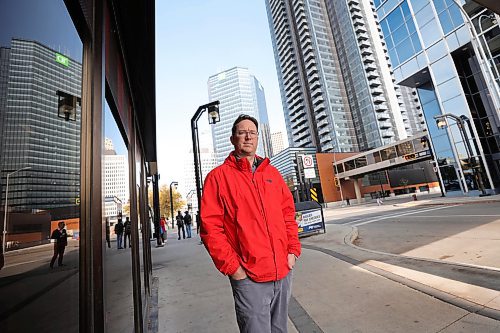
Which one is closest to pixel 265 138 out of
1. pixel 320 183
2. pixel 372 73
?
pixel 372 73

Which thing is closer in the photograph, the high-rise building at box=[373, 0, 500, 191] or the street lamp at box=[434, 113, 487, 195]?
the high-rise building at box=[373, 0, 500, 191]

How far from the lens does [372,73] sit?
77438 mm

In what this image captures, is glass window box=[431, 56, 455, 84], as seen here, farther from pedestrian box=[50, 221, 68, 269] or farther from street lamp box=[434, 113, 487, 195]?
pedestrian box=[50, 221, 68, 269]

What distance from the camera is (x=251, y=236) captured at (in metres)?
1.89

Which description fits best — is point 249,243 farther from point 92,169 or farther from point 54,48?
point 54,48

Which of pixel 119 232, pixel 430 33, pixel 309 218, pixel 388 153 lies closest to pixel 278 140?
pixel 388 153

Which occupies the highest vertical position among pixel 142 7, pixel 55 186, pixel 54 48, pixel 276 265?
pixel 142 7

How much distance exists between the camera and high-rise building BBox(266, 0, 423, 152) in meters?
75.9

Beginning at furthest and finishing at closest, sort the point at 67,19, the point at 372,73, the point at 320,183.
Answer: the point at 372,73 → the point at 320,183 → the point at 67,19

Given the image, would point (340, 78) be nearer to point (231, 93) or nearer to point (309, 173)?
point (231, 93)

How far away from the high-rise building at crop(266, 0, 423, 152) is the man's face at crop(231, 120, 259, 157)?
246ft

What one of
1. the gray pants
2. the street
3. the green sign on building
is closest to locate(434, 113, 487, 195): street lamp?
the street

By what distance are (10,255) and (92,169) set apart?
82cm

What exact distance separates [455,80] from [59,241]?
2842 cm
